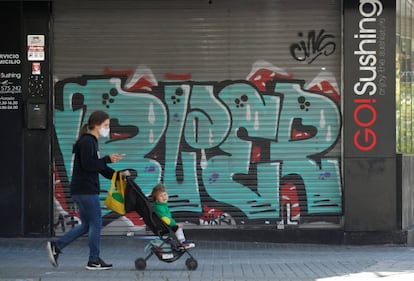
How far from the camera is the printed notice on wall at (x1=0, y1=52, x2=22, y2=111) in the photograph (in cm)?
1085

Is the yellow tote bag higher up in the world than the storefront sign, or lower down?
lower down

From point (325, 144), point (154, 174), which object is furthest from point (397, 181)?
point (154, 174)

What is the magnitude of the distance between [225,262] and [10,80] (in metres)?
4.35

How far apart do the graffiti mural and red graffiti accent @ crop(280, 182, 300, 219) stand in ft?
0.05

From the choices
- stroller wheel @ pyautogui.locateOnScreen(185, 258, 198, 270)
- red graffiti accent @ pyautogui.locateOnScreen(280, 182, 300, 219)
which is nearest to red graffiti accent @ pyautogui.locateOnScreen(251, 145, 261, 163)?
red graffiti accent @ pyautogui.locateOnScreen(280, 182, 300, 219)

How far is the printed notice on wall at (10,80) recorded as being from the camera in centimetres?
1085

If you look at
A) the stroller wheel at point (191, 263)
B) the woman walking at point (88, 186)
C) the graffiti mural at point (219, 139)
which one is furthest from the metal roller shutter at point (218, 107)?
the woman walking at point (88, 186)

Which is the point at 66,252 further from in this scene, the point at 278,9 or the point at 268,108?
the point at 278,9

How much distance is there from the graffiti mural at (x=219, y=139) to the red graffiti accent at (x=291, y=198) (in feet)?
0.05

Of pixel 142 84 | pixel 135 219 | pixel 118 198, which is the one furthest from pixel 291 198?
pixel 118 198

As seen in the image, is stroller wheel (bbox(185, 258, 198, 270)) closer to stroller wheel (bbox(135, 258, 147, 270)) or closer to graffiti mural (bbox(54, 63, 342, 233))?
stroller wheel (bbox(135, 258, 147, 270))

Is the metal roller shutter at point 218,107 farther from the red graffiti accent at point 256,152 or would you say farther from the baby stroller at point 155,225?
the baby stroller at point 155,225

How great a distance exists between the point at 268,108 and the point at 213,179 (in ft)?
4.49

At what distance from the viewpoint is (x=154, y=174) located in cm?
1095
